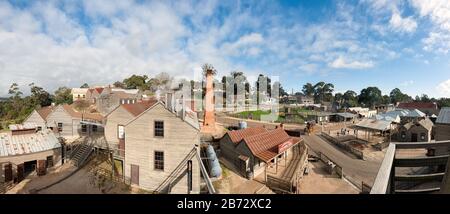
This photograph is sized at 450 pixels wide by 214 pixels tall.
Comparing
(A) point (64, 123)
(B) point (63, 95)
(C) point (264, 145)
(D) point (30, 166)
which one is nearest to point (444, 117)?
(C) point (264, 145)

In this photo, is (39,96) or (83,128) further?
(39,96)

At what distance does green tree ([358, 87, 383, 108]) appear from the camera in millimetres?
95938

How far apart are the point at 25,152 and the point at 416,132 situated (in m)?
43.1

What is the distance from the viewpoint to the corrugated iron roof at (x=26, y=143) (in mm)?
17016

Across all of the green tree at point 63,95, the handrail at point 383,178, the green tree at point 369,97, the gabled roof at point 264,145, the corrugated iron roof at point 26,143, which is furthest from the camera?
the green tree at point 369,97

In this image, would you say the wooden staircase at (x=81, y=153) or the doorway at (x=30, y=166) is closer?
the doorway at (x=30, y=166)

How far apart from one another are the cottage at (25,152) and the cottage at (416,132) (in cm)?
4041

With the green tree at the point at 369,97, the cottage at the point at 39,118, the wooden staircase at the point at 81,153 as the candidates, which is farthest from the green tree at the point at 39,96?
the green tree at the point at 369,97

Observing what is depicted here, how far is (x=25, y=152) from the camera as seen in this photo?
57.5 feet

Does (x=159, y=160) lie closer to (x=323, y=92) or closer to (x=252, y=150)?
(x=252, y=150)

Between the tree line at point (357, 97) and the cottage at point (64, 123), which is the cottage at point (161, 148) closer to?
the cottage at point (64, 123)

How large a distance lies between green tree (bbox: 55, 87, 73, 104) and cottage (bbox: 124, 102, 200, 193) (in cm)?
5637
